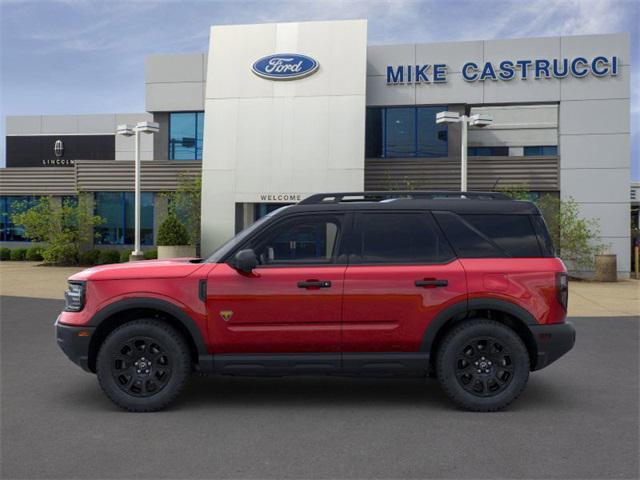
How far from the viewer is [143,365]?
5.33 metres

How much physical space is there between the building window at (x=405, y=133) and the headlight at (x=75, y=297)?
20.0m

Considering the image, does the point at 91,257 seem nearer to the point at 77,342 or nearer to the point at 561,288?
the point at 77,342

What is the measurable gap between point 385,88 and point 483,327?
1972 cm

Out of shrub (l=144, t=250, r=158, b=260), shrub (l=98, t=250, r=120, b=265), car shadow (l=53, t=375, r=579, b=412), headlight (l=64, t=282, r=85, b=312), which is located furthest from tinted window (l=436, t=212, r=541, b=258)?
shrub (l=98, t=250, r=120, b=265)

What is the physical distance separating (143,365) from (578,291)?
1470 cm

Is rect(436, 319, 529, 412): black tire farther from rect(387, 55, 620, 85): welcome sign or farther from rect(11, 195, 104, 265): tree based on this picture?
rect(11, 195, 104, 265): tree

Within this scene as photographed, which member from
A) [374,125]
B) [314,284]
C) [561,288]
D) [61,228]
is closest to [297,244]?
[314,284]

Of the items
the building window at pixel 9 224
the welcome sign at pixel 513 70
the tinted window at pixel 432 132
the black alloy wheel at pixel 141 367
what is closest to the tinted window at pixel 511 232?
the black alloy wheel at pixel 141 367

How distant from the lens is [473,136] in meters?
31.5

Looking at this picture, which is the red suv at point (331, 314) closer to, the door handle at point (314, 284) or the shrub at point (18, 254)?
the door handle at point (314, 284)

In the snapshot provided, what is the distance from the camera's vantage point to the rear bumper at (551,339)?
5.35m

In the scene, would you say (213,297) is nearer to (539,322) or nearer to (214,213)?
(539,322)

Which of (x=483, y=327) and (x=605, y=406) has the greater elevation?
(x=483, y=327)

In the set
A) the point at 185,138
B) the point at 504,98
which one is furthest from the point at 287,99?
the point at 504,98
